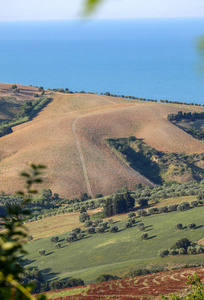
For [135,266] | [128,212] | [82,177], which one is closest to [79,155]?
[82,177]

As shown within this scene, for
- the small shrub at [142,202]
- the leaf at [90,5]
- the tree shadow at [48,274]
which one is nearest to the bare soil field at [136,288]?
the tree shadow at [48,274]

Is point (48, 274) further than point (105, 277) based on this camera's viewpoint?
Yes

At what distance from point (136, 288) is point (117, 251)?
969 cm

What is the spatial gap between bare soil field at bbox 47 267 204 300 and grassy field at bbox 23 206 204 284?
6.47ft

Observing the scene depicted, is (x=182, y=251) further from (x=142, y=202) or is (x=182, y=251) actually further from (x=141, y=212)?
(x=142, y=202)

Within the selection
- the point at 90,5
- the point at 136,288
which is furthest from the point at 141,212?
the point at 90,5

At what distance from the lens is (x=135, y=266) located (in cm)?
2709

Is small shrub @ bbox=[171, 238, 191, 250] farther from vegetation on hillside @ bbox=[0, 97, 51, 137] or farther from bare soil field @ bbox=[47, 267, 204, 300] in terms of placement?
vegetation on hillside @ bbox=[0, 97, 51, 137]

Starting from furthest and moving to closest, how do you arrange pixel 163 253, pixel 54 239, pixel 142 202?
pixel 142 202 < pixel 54 239 < pixel 163 253

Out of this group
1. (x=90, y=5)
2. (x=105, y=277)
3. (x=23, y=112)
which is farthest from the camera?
(x=23, y=112)

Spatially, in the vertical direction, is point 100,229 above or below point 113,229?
above

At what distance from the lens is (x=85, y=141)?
64.9m

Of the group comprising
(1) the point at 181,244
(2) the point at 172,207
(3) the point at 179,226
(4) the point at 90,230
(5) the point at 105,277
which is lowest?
(5) the point at 105,277

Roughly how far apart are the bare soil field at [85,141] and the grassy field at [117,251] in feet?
54.6
